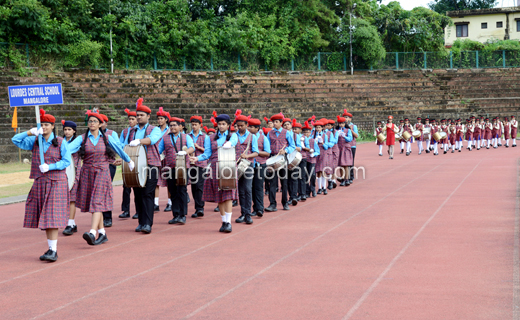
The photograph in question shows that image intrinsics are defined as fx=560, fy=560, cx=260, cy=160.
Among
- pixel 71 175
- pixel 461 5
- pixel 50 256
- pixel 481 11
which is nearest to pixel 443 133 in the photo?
pixel 71 175

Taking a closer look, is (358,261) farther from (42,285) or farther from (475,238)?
(42,285)

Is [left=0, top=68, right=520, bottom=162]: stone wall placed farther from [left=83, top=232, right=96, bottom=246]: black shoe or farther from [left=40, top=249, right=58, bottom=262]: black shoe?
[left=40, top=249, right=58, bottom=262]: black shoe

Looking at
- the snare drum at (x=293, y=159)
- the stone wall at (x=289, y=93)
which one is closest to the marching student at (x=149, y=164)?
the snare drum at (x=293, y=159)

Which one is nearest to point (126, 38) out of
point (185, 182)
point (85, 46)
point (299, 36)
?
point (85, 46)

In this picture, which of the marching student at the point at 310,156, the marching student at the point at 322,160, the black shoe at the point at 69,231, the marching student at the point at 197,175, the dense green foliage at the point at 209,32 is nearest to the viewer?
the black shoe at the point at 69,231

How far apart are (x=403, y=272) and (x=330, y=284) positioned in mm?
912

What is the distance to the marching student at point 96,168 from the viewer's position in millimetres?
7859

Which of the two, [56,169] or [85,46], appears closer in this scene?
[56,169]

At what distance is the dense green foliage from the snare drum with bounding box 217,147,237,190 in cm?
2347

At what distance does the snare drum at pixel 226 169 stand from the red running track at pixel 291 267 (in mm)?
777

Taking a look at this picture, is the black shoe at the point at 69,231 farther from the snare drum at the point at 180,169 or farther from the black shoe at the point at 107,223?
the snare drum at the point at 180,169

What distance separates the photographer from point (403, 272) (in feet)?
19.9

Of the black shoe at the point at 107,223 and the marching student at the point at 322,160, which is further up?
the marching student at the point at 322,160

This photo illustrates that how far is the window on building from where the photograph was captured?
56312 millimetres
